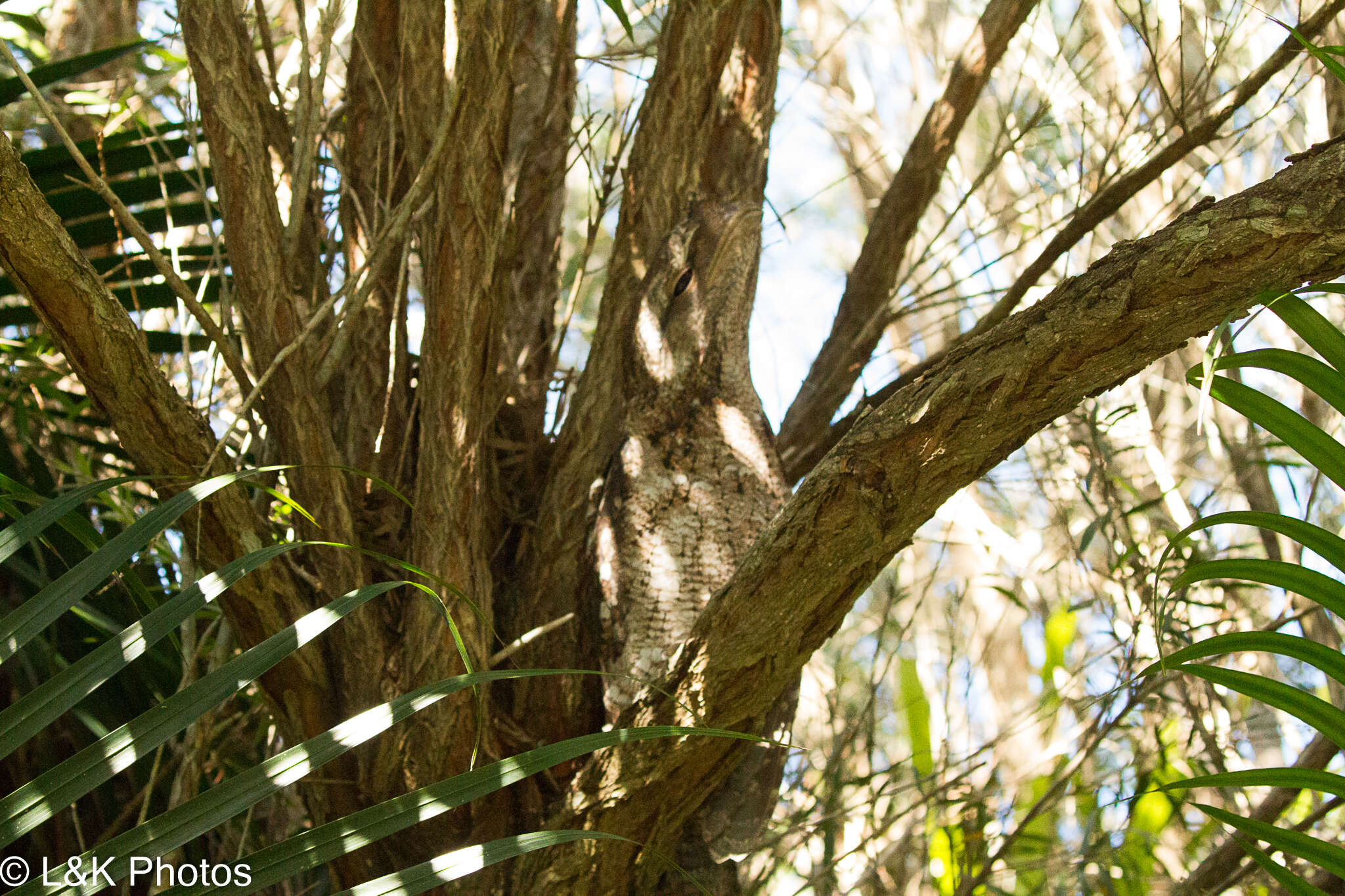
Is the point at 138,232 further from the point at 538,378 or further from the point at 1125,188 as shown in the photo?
the point at 1125,188

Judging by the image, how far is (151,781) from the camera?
164 cm

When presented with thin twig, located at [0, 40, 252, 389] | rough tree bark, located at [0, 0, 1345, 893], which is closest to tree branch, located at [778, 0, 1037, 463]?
rough tree bark, located at [0, 0, 1345, 893]

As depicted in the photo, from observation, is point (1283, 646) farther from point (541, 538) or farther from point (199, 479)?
point (541, 538)

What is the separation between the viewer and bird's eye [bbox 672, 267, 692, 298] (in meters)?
2.31

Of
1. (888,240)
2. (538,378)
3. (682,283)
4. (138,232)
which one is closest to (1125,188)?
(888,240)

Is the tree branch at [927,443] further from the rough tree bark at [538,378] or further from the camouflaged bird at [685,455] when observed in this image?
the camouflaged bird at [685,455]

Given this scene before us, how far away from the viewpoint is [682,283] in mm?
2326

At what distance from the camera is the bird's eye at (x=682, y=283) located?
7.57 ft

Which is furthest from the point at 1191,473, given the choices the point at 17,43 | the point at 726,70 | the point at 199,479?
the point at 17,43

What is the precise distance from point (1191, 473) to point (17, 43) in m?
5.27

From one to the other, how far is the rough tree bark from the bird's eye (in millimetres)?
30

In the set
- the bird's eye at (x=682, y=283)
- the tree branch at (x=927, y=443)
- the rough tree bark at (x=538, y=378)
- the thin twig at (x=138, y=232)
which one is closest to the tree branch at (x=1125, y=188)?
the rough tree bark at (x=538, y=378)

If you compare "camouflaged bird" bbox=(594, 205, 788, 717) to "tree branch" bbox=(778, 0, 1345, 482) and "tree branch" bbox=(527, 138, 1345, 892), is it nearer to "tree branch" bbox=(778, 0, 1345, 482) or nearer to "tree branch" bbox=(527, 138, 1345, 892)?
"tree branch" bbox=(778, 0, 1345, 482)

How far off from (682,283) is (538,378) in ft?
1.56
